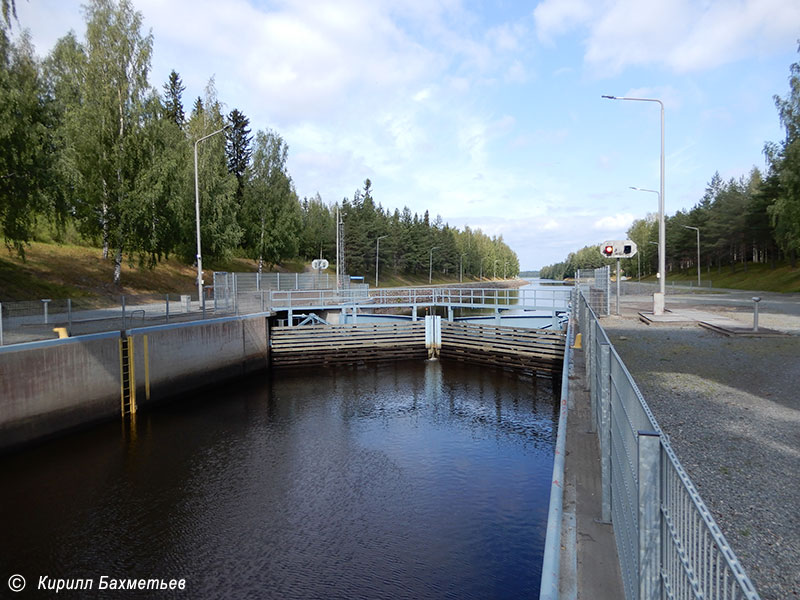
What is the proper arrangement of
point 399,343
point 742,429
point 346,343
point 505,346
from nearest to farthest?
point 742,429 < point 505,346 < point 346,343 < point 399,343

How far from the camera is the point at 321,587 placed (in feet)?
22.3

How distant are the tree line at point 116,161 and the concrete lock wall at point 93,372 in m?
8.56

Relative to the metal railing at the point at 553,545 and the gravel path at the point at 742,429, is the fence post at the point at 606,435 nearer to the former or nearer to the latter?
the metal railing at the point at 553,545

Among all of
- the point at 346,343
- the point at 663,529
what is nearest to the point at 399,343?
the point at 346,343

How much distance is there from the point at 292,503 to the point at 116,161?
23075mm

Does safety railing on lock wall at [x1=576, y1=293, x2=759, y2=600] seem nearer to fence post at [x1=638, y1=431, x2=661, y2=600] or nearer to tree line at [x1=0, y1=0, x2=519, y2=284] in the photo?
fence post at [x1=638, y1=431, x2=661, y2=600]

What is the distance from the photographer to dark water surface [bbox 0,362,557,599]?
280 inches

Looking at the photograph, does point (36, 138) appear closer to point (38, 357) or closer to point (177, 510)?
point (38, 357)

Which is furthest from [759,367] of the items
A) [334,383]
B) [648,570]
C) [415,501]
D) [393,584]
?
[334,383]

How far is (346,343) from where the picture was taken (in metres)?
23.0

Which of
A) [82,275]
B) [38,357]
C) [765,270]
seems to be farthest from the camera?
[765,270]

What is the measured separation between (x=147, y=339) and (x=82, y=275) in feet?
48.9

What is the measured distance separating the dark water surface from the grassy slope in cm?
816

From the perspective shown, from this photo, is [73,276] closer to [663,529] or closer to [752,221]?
[663,529]
